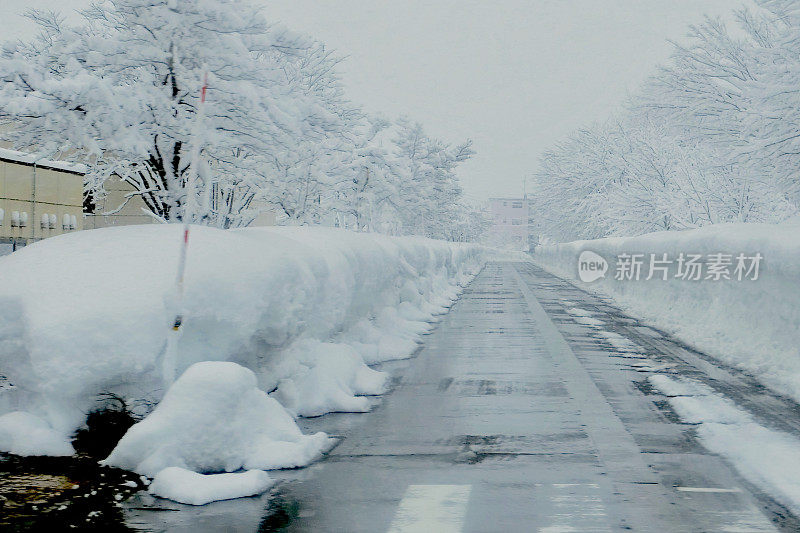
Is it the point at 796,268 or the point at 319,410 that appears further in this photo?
the point at 796,268

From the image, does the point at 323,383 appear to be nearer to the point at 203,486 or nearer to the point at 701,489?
the point at 203,486

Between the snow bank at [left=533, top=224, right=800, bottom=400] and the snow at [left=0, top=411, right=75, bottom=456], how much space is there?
7092mm

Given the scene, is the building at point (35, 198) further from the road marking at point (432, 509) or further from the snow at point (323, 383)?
the road marking at point (432, 509)

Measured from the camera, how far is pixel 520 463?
20.1 ft

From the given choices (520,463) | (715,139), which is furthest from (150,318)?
(715,139)

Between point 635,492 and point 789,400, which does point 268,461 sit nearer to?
point 635,492

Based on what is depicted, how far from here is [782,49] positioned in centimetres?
1500

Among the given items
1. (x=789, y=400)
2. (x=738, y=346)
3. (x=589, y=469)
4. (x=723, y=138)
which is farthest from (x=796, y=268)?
(x=723, y=138)

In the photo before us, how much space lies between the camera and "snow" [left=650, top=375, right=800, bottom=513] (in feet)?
18.5

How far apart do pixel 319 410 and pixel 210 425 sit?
236 cm

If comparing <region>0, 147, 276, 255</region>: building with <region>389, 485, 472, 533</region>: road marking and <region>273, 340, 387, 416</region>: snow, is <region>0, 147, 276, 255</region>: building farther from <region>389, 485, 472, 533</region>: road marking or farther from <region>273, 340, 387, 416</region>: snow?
<region>389, 485, 472, 533</region>: road marking

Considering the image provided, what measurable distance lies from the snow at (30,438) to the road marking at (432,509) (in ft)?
8.23

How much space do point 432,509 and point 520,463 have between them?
128 cm

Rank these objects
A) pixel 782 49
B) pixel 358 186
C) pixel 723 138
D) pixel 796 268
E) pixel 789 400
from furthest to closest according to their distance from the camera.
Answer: pixel 358 186 → pixel 723 138 → pixel 782 49 → pixel 796 268 → pixel 789 400
